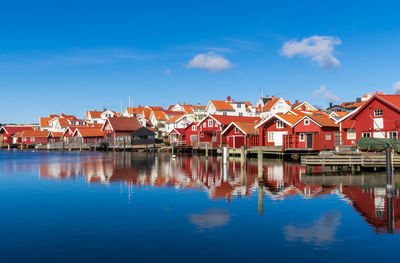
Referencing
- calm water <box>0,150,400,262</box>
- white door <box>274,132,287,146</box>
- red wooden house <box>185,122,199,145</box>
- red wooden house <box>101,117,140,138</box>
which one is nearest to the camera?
calm water <box>0,150,400,262</box>

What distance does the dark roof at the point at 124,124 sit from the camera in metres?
108

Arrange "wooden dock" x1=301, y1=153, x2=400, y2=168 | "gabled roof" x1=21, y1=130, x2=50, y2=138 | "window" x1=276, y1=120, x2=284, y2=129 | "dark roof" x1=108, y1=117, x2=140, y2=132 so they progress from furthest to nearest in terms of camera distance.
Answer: "gabled roof" x1=21, y1=130, x2=50, y2=138 < "dark roof" x1=108, y1=117, x2=140, y2=132 < "window" x1=276, y1=120, x2=284, y2=129 < "wooden dock" x1=301, y1=153, x2=400, y2=168

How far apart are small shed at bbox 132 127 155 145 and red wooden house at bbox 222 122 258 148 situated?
103 ft

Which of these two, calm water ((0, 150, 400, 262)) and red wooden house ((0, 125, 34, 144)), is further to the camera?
red wooden house ((0, 125, 34, 144))

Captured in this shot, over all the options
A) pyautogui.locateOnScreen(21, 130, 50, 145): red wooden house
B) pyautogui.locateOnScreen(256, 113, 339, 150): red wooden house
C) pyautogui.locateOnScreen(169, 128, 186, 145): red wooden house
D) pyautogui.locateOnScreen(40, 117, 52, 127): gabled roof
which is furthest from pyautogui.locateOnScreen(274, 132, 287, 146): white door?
pyautogui.locateOnScreen(40, 117, 52, 127): gabled roof

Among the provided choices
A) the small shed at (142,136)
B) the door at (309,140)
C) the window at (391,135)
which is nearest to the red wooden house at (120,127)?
the small shed at (142,136)

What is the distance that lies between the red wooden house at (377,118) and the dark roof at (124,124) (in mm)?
68553

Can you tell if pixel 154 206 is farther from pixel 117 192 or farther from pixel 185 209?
pixel 117 192

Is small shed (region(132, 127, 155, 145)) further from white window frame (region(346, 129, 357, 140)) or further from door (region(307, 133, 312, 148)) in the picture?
white window frame (region(346, 129, 357, 140))

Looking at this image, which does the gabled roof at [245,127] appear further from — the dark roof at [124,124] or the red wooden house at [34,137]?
the red wooden house at [34,137]

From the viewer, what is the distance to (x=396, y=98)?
50.2m

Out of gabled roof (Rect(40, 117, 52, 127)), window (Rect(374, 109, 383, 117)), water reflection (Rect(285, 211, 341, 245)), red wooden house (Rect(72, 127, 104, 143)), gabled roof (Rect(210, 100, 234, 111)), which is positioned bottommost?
water reflection (Rect(285, 211, 341, 245))

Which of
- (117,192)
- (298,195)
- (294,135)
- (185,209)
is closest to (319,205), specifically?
(298,195)

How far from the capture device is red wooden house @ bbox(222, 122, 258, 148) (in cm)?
6950
